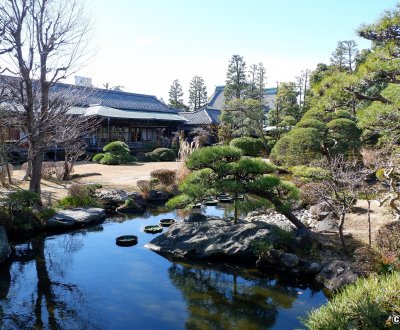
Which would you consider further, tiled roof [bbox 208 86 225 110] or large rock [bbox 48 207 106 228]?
tiled roof [bbox 208 86 225 110]

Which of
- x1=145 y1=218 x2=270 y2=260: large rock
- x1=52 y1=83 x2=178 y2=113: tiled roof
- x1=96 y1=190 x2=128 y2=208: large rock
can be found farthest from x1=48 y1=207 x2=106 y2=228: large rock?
x1=52 y1=83 x2=178 y2=113: tiled roof

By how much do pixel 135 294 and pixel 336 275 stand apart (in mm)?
2893

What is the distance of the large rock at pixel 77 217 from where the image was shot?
7.91 m

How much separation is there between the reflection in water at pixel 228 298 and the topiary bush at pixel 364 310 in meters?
1.43

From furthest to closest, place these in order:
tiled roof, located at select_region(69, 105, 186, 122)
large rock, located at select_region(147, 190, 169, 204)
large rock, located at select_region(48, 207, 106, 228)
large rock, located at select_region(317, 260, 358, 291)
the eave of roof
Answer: the eave of roof
tiled roof, located at select_region(69, 105, 186, 122)
large rock, located at select_region(147, 190, 169, 204)
large rock, located at select_region(48, 207, 106, 228)
large rock, located at select_region(317, 260, 358, 291)

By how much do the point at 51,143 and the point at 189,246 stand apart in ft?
14.0

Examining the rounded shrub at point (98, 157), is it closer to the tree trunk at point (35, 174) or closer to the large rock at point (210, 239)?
the tree trunk at point (35, 174)

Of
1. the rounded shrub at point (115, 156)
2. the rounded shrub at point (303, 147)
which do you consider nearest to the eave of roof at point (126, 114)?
the rounded shrub at point (115, 156)

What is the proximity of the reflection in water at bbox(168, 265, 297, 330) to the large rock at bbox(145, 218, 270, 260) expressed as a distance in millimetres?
406

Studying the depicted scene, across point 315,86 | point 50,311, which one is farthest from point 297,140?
point 50,311

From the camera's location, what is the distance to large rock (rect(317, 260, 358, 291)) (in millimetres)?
4848

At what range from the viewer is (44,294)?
4.93 m

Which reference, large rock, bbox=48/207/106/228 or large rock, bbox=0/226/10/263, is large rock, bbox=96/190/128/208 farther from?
large rock, bbox=0/226/10/263

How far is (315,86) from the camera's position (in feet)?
18.8
